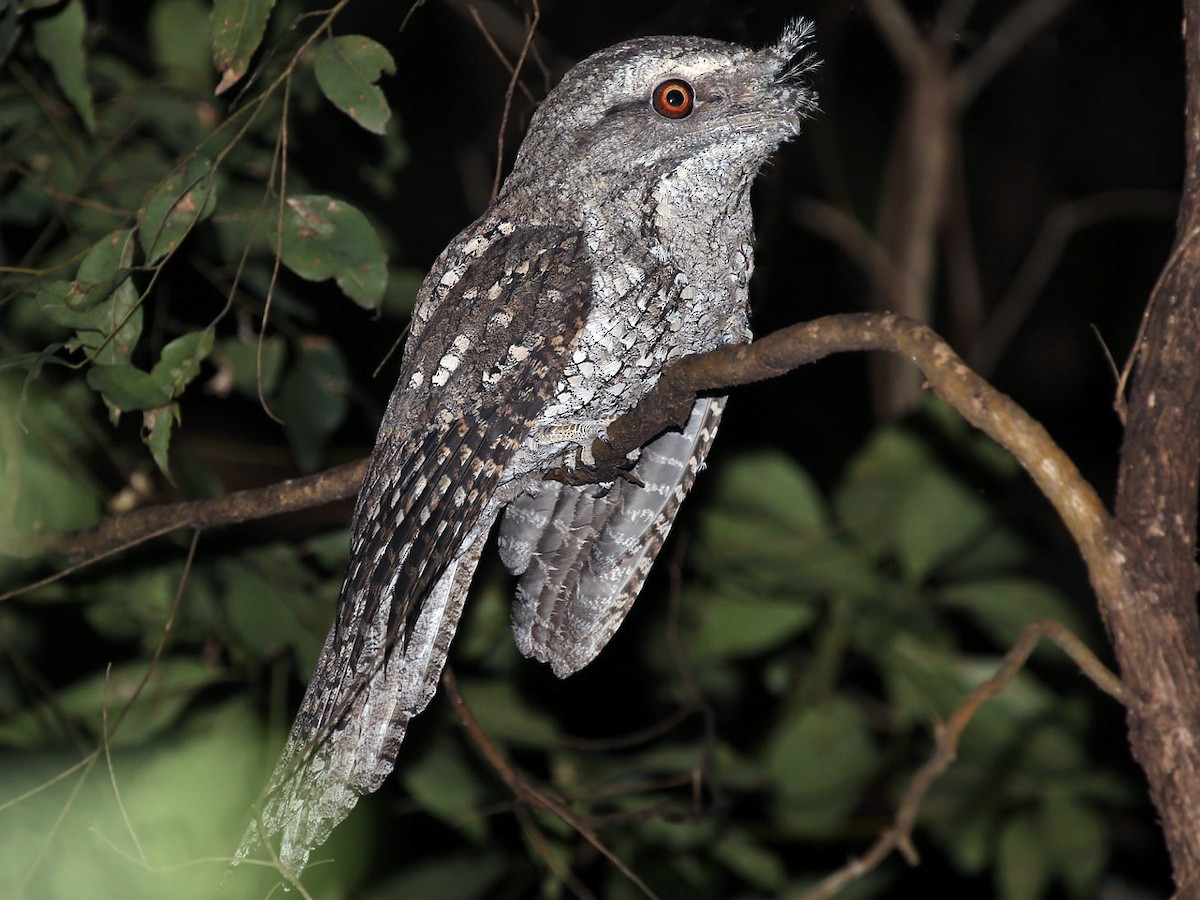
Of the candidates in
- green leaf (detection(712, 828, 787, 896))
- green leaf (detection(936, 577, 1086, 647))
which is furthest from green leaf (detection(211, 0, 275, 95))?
green leaf (detection(712, 828, 787, 896))

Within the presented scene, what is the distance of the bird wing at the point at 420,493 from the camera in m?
1.91

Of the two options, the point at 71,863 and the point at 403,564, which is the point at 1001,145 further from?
the point at 71,863

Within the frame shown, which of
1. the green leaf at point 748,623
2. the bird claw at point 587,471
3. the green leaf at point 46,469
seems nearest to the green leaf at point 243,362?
the green leaf at point 46,469

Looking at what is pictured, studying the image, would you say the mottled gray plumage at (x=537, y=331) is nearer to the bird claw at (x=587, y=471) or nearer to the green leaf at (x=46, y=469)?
the bird claw at (x=587, y=471)

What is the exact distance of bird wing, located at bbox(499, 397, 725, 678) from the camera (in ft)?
7.70

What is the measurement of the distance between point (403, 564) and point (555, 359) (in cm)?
41

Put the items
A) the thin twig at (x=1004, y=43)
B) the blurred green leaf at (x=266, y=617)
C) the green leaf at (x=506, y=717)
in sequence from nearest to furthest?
the blurred green leaf at (x=266, y=617), the green leaf at (x=506, y=717), the thin twig at (x=1004, y=43)

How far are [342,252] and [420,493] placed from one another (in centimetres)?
47

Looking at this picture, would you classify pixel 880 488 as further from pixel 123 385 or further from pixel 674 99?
pixel 123 385

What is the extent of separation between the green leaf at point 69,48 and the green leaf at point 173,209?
1.19 feet

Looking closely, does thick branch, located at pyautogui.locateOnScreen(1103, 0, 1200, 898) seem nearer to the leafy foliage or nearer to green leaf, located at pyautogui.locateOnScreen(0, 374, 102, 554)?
the leafy foliage

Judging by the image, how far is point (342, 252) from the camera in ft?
6.88

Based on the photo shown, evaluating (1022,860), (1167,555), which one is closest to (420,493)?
(1167,555)

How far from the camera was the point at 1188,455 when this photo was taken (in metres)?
1.53
